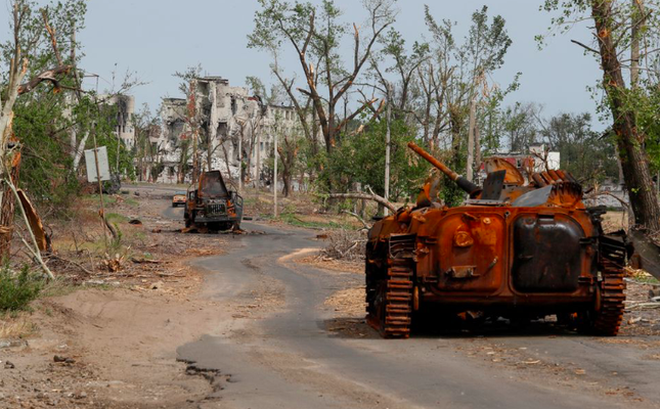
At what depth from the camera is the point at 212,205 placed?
41656mm

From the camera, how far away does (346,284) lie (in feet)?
75.8

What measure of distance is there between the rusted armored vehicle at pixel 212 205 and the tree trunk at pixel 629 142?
1956 cm

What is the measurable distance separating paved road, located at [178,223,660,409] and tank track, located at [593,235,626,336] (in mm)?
395

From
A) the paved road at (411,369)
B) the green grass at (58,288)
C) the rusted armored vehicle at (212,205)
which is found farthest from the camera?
the rusted armored vehicle at (212,205)

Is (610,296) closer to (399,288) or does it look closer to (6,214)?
(399,288)

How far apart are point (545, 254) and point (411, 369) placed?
3.34 meters

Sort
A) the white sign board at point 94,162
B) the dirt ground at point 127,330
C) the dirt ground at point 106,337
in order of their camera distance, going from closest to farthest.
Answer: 1. the dirt ground at point 106,337
2. the dirt ground at point 127,330
3. the white sign board at point 94,162

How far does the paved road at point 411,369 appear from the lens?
8.53 metres

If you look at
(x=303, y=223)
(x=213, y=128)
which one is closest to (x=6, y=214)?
(x=303, y=223)

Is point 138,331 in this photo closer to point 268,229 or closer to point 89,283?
point 89,283

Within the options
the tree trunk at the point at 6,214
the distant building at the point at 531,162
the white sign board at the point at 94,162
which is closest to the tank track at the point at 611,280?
the distant building at the point at 531,162

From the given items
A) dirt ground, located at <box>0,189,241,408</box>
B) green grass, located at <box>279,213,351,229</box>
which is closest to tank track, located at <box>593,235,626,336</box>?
dirt ground, located at <box>0,189,241,408</box>

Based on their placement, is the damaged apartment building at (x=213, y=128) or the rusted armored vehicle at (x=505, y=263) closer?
the rusted armored vehicle at (x=505, y=263)

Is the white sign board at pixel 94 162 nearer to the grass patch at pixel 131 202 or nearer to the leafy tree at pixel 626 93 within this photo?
the leafy tree at pixel 626 93
